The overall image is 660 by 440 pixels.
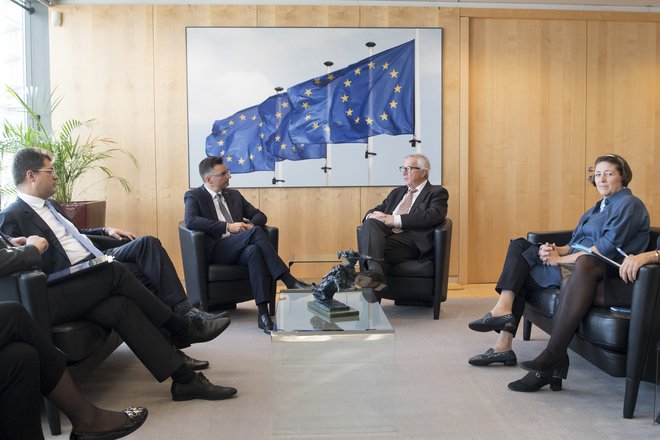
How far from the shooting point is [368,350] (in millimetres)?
3158

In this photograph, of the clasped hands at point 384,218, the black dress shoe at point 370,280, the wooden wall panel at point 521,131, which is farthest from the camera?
the wooden wall panel at point 521,131

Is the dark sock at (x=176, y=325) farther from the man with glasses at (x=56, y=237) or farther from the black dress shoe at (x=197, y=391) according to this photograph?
the black dress shoe at (x=197, y=391)

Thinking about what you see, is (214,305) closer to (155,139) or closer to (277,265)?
(277,265)

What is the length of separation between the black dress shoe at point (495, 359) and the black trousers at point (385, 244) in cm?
130

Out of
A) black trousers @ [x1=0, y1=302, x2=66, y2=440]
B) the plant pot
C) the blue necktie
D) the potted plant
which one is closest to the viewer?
black trousers @ [x1=0, y1=302, x2=66, y2=440]

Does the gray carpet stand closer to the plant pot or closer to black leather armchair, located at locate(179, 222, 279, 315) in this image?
black leather armchair, located at locate(179, 222, 279, 315)

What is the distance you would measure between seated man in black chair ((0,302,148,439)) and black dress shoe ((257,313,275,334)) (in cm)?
177

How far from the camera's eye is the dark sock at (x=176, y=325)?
11.3ft

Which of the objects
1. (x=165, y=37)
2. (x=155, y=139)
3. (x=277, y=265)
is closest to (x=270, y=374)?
(x=277, y=265)

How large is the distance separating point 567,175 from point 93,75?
14.9 ft

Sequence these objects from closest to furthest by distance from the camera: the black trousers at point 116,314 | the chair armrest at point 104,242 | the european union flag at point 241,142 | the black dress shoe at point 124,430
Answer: the black dress shoe at point 124,430
the black trousers at point 116,314
the chair armrest at point 104,242
the european union flag at point 241,142

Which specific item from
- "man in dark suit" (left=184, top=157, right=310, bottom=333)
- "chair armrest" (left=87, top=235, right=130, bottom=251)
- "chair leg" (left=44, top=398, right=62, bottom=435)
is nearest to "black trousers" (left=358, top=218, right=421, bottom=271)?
"man in dark suit" (left=184, top=157, right=310, bottom=333)

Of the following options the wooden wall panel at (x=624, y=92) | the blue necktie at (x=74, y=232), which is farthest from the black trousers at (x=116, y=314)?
the wooden wall panel at (x=624, y=92)

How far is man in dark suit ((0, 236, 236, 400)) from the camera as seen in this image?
3.03 metres
